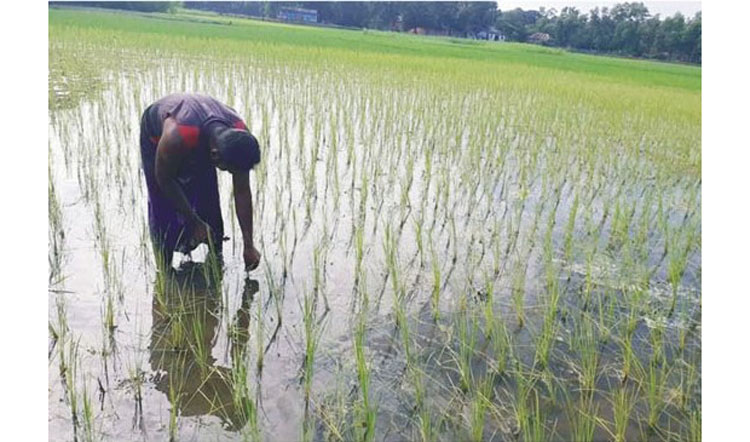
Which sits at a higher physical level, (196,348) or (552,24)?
(552,24)

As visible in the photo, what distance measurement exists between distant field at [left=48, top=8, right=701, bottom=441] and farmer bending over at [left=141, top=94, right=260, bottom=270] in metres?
0.19

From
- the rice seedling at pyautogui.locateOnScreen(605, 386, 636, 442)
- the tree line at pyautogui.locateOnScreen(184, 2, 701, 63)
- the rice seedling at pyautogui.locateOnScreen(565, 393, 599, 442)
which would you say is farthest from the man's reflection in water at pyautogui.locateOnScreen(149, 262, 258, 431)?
the tree line at pyautogui.locateOnScreen(184, 2, 701, 63)

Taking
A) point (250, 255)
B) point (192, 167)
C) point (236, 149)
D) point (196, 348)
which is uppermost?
point (236, 149)

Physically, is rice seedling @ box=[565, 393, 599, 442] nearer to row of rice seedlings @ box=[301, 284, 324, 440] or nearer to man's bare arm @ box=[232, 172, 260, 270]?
row of rice seedlings @ box=[301, 284, 324, 440]

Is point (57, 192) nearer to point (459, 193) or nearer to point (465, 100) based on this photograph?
point (459, 193)

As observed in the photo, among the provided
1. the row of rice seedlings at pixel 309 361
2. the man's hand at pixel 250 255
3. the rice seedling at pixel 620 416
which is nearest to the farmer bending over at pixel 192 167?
the man's hand at pixel 250 255

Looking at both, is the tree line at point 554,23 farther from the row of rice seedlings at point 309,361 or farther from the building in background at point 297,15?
the row of rice seedlings at point 309,361

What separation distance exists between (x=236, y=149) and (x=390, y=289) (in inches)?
39.8

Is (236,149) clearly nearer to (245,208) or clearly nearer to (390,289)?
(245,208)

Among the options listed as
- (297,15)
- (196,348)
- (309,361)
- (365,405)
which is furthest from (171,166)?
(297,15)

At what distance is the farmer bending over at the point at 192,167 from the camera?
7.39ft

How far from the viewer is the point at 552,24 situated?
7449 millimetres

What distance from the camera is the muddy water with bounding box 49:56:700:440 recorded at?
188 centimetres

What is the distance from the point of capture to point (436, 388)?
6.68ft
